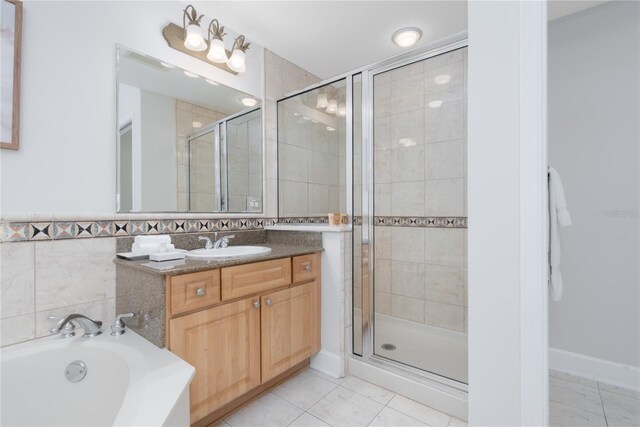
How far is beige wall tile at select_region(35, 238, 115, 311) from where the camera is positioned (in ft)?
4.54

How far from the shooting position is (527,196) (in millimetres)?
915

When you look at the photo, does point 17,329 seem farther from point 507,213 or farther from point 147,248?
point 507,213

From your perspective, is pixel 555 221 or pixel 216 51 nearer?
pixel 555 221

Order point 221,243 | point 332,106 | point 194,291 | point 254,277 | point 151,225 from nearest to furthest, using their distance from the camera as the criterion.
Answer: point 194,291, point 254,277, point 151,225, point 221,243, point 332,106

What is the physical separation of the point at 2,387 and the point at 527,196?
1.98 metres

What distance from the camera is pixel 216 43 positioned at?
A: 204 cm

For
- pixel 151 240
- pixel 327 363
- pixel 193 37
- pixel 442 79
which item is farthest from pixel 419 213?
pixel 193 37

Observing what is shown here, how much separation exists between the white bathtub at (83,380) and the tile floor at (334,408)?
608 mm

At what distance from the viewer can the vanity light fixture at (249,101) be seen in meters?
2.31

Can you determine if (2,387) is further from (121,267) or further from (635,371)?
(635,371)

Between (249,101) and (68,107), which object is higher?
(249,101)

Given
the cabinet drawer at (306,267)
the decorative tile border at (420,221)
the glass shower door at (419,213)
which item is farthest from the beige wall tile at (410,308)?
the cabinet drawer at (306,267)

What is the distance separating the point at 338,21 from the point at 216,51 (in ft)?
2.95

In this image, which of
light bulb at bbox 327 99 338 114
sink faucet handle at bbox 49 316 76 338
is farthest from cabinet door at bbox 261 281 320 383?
light bulb at bbox 327 99 338 114
